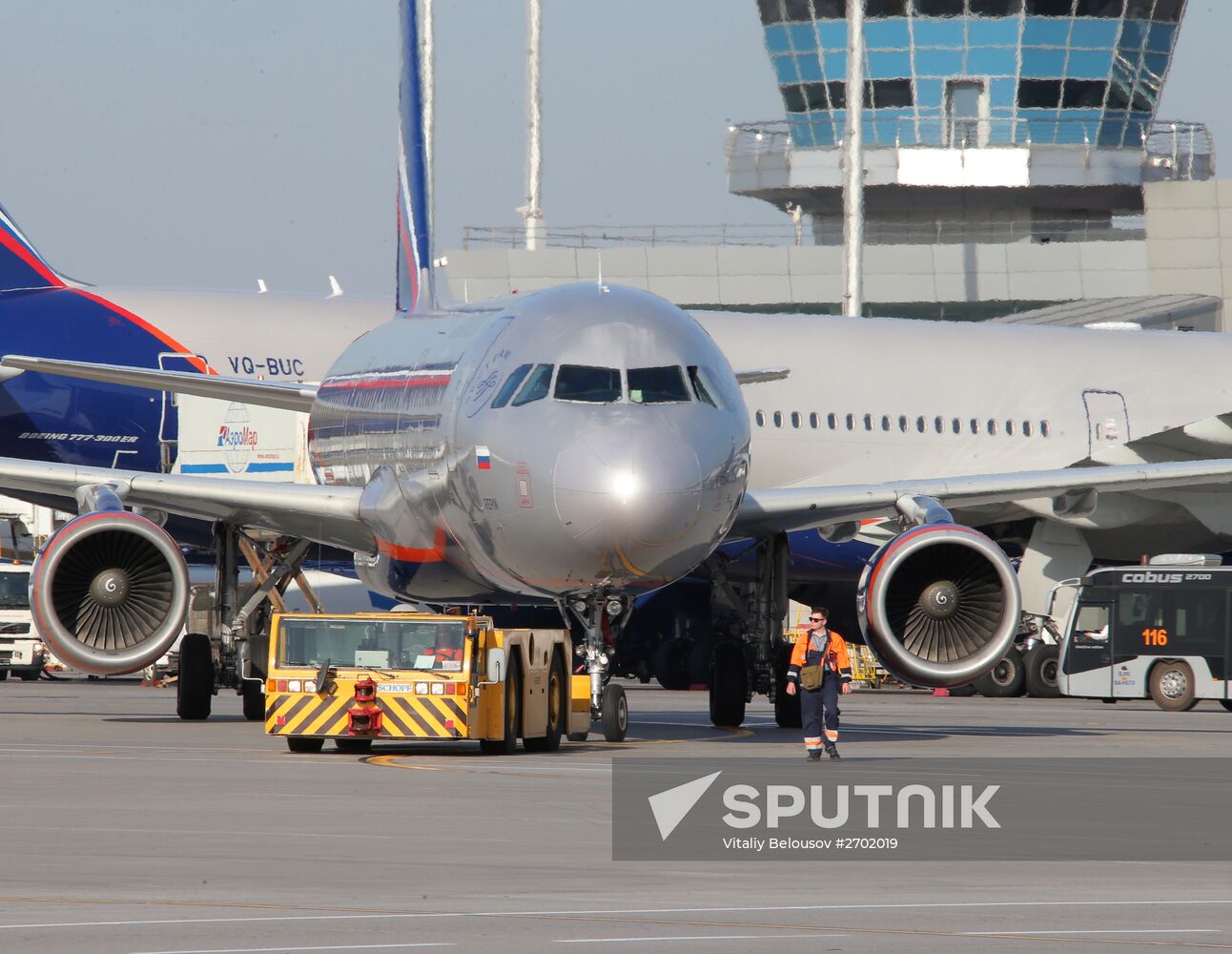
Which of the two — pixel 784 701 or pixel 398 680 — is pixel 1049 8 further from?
pixel 398 680

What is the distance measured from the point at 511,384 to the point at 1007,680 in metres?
17.7

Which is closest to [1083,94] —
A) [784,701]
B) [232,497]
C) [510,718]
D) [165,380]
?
[165,380]

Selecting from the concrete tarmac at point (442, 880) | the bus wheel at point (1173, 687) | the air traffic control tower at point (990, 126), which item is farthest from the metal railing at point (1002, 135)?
the concrete tarmac at point (442, 880)

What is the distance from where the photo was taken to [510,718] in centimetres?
1777

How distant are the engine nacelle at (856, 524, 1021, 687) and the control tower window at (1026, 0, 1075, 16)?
1465 inches

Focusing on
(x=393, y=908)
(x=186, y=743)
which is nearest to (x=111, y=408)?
(x=186, y=743)

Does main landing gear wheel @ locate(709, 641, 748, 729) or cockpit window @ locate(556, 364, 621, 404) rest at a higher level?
cockpit window @ locate(556, 364, 621, 404)

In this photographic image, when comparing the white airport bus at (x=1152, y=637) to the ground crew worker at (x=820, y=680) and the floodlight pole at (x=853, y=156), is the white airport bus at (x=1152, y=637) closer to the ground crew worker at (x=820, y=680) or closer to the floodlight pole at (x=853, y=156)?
the ground crew worker at (x=820, y=680)

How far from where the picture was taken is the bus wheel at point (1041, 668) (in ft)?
110

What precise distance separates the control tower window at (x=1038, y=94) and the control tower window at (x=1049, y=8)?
1.79m

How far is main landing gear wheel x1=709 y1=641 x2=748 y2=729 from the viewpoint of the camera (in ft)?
69.5

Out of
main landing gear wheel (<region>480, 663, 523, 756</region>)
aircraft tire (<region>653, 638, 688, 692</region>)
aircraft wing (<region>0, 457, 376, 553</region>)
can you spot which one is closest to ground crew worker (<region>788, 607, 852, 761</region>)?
main landing gear wheel (<region>480, 663, 523, 756</region>)

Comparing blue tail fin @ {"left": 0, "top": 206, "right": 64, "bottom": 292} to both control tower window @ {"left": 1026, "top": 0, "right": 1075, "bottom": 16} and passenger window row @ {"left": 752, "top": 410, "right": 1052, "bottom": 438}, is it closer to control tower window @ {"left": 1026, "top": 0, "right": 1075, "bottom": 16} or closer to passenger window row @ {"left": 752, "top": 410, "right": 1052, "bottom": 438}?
passenger window row @ {"left": 752, "top": 410, "right": 1052, "bottom": 438}

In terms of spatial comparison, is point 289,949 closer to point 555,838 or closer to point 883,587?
point 555,838
